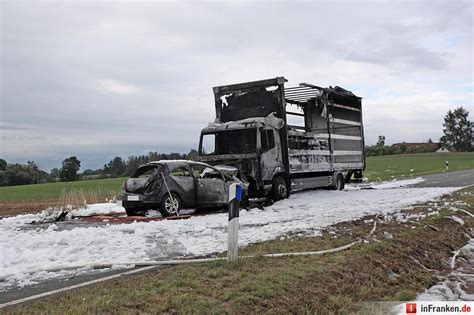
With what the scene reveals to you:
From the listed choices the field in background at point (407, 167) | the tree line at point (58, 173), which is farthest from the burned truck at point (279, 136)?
the tree line at point (58, 173)

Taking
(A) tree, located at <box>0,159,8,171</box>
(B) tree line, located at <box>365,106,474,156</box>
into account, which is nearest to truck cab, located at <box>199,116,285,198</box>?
(A) tree, located at <box>0,159,8,171</box>

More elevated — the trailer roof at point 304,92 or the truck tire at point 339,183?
the trailer roof at point 304,92

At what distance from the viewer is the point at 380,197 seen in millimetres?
16172

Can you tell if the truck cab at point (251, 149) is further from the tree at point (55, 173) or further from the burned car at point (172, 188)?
the tree at point (55, 173)

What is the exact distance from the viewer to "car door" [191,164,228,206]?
13.3 metres

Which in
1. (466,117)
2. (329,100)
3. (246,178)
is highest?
(466,117)

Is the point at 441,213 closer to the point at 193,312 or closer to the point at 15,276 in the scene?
the point at 193,312

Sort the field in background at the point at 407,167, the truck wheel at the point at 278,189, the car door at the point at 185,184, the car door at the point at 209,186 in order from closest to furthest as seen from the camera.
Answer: the car door at the point at 185,184
the car door at the point at 209,186
the truck wheel at the point at 278,189
the field in background at the point at 407,167

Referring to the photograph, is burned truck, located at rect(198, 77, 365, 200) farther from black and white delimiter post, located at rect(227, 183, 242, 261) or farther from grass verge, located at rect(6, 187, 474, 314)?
black and white delimiter post, located at rect(227, 183, 242, 261)

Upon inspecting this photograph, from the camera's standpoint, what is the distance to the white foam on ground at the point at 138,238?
6840mm

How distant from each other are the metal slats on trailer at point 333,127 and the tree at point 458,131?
131 metres

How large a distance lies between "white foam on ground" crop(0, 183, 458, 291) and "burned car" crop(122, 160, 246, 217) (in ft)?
4.28

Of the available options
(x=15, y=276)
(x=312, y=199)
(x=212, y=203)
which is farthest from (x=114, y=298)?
(x=312, y=199)

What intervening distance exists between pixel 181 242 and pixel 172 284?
9.19 ft
